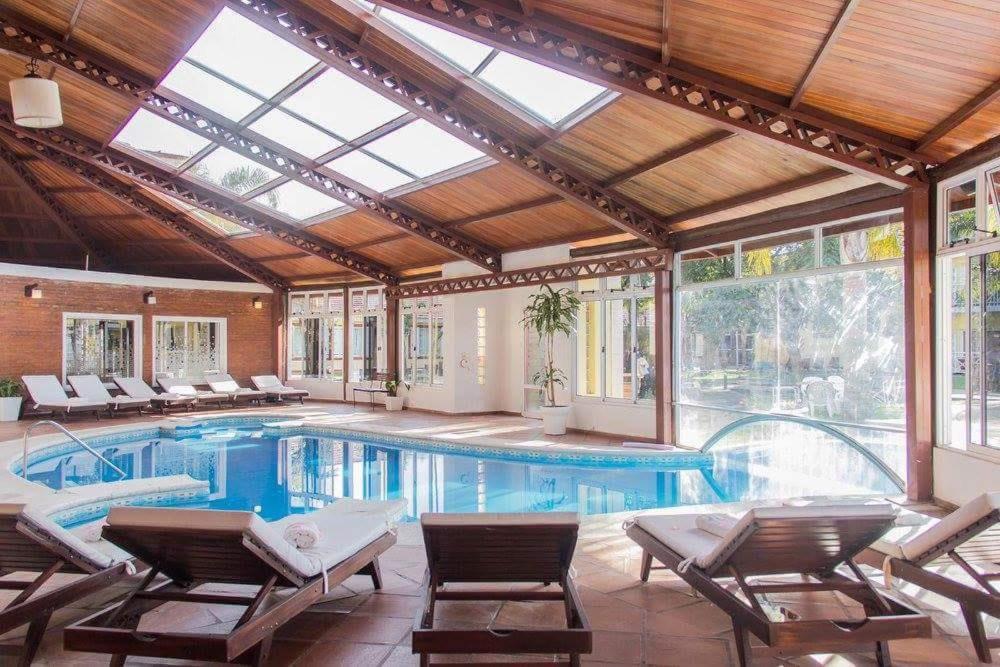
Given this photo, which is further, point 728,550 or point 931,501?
point 931,501

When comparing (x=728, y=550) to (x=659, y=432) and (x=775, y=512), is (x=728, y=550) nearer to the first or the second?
(x=775, y=512)

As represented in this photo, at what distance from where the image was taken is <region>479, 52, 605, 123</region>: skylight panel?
692 cm

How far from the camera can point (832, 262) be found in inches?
299

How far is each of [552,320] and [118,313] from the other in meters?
9.43

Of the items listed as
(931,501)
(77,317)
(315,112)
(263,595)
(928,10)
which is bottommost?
(931,501)

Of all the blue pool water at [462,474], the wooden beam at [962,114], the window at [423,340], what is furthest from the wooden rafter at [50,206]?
the wooden beam at [962,114]

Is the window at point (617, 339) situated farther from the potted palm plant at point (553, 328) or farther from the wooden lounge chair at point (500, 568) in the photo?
the wooden lounge chair at point (500, 568)

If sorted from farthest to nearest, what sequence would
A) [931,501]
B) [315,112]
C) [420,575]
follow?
[315,112], [931,501], [420,575]

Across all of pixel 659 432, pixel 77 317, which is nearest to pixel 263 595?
→ pixel 659 432

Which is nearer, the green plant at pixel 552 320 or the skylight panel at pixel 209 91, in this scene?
the skylight panel at pixel 209 91

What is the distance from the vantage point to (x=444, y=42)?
Answer: 6871 mm

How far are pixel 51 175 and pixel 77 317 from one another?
2.92 m

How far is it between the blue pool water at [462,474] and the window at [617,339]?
5.93 feet

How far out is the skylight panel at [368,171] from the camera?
9.80m
